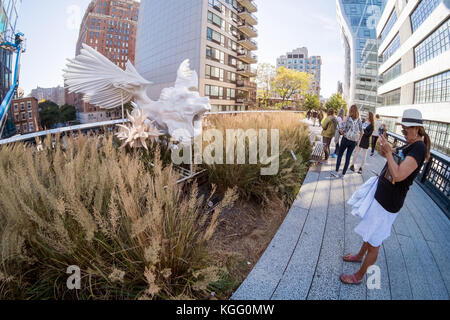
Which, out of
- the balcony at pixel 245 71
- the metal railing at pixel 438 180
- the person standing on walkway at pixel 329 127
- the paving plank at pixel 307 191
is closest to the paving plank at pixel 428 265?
the metal railing at pixel 438 180

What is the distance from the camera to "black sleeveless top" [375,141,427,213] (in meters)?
1.50

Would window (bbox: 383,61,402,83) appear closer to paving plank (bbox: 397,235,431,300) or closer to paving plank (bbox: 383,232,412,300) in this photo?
paving plank (bbox: 397,235,431,300)

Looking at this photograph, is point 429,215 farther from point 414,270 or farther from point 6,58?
point 6,58

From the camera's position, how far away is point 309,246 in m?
2.20

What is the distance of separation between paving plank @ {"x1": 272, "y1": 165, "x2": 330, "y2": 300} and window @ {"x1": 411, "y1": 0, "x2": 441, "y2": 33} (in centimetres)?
2128

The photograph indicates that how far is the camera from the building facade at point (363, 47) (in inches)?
1702

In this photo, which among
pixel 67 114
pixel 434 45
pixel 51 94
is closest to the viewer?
pixel 434 45

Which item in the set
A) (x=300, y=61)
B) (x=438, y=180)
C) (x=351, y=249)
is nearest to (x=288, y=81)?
(x=438, y=180)

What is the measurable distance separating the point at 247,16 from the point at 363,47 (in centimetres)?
3205

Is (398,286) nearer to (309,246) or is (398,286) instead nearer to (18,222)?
(309,246)

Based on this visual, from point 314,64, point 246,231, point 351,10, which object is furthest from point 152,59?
point 314,64

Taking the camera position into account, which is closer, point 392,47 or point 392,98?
point 392,47

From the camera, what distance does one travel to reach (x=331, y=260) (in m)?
2.02
